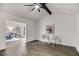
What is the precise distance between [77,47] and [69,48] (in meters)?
0.31

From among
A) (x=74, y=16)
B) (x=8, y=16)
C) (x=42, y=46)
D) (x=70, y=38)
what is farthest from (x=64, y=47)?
(x=8, y=16)

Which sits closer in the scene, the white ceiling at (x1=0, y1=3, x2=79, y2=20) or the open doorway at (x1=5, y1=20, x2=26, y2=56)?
the white ceiling at (x1=0, y1=3, x2=79, y2=20)

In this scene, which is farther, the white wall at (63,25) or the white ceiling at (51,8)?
the white wall at (63,25)

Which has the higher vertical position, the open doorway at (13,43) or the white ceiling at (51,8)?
the white ceiling at (51,8)

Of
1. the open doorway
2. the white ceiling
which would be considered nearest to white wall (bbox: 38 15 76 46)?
the white ceiling

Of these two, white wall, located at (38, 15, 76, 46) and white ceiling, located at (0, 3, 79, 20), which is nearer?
white ceiling, located at (0, 3, 79, 20)

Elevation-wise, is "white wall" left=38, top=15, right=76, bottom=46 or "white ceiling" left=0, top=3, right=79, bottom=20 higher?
"white ceiling" left=0, top=3, right=79, bottom=20

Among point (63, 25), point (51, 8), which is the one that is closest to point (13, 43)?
point (63, 25)

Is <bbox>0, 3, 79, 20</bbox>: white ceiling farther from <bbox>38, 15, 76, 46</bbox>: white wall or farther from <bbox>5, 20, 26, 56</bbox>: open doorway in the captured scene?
<bbox>5, 20, 26, 56</bbox>: open doorway

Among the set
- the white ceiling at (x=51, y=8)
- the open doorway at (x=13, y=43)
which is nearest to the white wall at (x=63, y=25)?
the white ceiling at (x=51, y=8)

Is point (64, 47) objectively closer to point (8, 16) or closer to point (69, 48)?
point (69, 48)

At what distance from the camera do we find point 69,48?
2963 mm

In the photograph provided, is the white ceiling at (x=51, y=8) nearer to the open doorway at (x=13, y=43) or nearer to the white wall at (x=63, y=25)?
the white wall at (x=63, y=25)

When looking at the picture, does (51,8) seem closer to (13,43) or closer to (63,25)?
(63,25)
